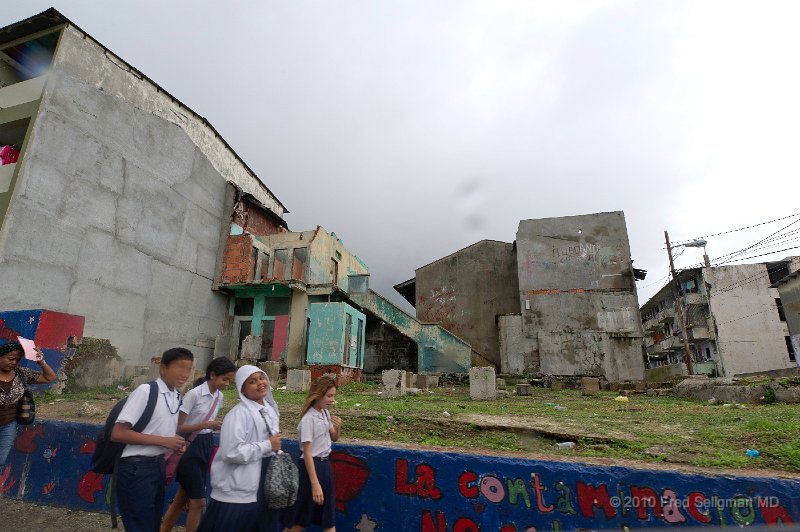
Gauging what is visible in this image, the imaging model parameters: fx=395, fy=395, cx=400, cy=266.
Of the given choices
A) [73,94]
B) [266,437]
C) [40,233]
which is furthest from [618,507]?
[73,94]

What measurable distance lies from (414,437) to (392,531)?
1634 mm

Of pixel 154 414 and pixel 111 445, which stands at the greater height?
pixel 154 414

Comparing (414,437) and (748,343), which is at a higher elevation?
(748,343)

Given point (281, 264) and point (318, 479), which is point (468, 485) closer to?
point (318, 479)

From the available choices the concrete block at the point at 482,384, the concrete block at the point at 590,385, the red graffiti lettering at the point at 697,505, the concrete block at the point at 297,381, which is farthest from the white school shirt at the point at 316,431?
the concrete block at the point at 590,385

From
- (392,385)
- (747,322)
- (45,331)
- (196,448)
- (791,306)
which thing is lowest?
(196,448)

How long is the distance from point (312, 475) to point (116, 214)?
1521cm

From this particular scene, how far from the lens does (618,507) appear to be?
2.93 metres

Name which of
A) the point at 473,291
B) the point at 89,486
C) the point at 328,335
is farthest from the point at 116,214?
the point at 473,291

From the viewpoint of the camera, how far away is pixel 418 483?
3402mm

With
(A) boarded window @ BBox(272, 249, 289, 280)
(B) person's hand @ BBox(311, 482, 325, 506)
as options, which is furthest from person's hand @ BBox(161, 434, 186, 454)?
(A) boarded window @ BBox(272, 249, 289, 280)

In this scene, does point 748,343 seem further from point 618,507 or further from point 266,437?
point 266,437

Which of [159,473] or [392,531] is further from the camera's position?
[392,531]

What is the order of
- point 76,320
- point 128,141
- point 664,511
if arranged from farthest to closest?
point 128,141 → point 76,320 → point 664,511
